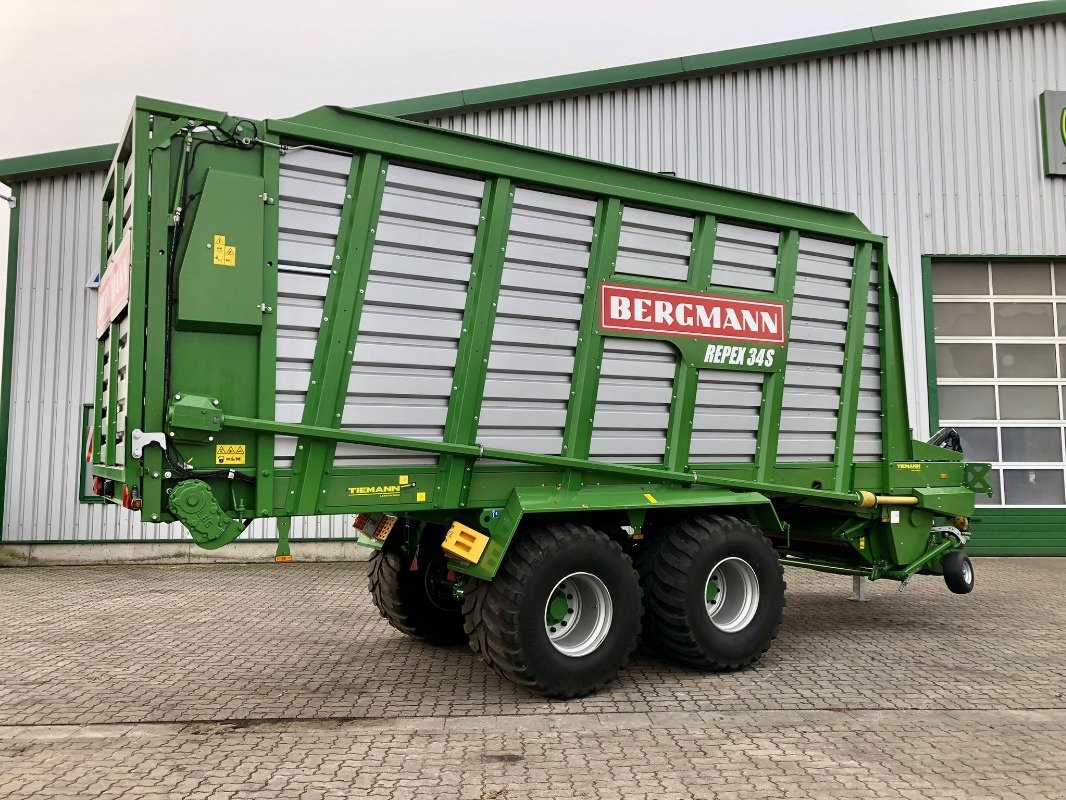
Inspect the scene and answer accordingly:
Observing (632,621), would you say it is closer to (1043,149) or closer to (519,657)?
(519,657)

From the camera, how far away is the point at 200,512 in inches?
191

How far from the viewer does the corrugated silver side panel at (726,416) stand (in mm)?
6492

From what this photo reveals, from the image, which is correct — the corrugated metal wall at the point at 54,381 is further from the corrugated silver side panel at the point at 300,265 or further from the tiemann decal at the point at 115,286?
the corrugated silver side panel at the point at 300,265

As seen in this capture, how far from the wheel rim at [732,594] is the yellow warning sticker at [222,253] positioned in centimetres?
388

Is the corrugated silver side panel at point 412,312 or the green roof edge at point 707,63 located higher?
the green roof edge at point 707,63

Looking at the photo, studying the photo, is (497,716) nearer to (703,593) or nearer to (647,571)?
(647,571)

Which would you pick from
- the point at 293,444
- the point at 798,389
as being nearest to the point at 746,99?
the point at 798,389

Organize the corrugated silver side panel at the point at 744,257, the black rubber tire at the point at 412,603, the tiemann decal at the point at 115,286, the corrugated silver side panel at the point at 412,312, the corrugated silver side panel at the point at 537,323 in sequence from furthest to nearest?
the black rubber tire at the point at 412,603
the corrugated silver side panel at the point at 744,257
the corrugated silver side panel at the point at 537,323
the corrugated silver side panel at the point at 412,312
the tiemann decal at the point at 115,286

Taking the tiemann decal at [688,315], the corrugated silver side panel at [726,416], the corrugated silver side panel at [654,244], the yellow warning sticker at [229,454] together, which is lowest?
the yellow warning sticker at [229,454]

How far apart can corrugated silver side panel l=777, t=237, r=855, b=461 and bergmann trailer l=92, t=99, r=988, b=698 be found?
0.08 ft

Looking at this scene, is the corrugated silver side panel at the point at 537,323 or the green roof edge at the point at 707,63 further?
the green roof edge at the point at 707,63

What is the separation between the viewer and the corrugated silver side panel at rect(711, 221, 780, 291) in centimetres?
660

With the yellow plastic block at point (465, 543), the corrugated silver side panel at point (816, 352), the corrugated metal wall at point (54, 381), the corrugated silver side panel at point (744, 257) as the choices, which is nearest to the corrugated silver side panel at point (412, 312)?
the yellow plastic block at point (465, 543)

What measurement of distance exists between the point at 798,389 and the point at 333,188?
12.9 feet
